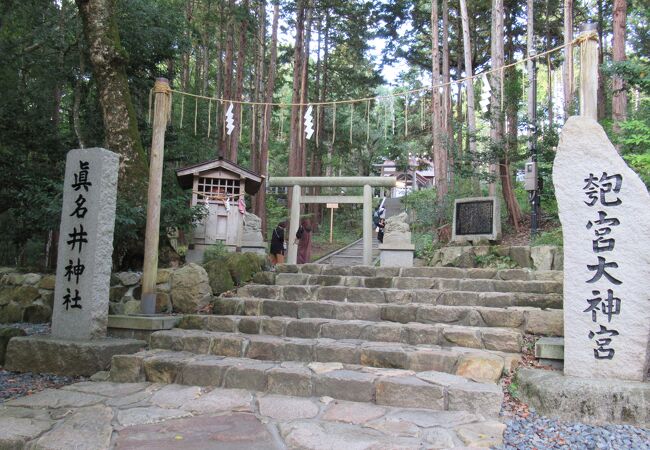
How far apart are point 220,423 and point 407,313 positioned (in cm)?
306

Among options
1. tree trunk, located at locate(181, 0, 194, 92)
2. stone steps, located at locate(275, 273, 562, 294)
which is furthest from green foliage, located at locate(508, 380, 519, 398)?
tree trunk, located at locate(181, 0, 194, 92)

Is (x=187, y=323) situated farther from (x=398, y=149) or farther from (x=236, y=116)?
(x=398, y=149)

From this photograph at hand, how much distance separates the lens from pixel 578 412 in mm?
3635

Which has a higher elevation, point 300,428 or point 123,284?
point 123,284

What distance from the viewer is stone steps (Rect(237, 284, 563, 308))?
6006 mm

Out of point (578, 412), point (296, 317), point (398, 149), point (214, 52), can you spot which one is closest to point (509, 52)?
point (398, 149)

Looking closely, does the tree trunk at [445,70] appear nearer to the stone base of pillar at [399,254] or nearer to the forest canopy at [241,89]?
the forest canopy at [241,89]

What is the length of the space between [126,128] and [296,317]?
15.6ft

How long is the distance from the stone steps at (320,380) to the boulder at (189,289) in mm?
1396

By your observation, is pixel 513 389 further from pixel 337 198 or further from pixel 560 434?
pixel 337 198

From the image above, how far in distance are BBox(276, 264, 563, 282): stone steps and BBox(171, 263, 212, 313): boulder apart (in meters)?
1.79

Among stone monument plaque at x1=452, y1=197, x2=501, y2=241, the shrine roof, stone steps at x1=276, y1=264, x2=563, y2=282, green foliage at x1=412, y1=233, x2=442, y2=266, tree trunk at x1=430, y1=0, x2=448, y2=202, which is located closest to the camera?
stone steps at x1=276, y1=264, x2=563, y2=282

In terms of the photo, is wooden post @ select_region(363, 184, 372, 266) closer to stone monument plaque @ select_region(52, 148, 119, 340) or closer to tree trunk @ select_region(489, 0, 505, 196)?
tree trunk @ select_region(489, 0, 505, 196)

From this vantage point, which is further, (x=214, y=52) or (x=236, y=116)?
(x=214, y=52)
